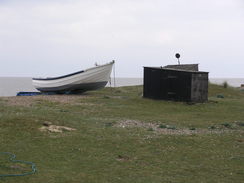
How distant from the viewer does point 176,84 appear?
2683cm

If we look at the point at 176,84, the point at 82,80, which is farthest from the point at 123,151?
the point at 82,80

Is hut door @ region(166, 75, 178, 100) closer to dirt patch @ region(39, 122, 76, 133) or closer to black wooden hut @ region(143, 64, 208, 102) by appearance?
black wooden hut @ region(143, 64, 208, 102)

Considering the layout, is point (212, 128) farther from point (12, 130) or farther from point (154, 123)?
point (12, 130)

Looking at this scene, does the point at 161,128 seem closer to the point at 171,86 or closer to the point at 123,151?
the point at 123,151

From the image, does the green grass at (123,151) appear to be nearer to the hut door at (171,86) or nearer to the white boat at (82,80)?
the hut door at (171,86)

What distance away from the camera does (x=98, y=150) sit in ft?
34.4

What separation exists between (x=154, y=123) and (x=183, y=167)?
705cm

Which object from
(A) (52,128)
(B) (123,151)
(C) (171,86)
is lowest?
(B) (123,151)

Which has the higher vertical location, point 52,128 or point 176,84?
point 176,84

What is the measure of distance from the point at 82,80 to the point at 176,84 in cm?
996

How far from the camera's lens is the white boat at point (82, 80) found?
110ft

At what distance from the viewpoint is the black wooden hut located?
26.1 meters

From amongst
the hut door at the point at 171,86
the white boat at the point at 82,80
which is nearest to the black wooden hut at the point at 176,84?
the hut door at the point at 171,86

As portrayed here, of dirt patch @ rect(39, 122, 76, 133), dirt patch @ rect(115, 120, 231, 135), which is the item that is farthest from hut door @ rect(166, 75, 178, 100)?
dirt patch @ rect(39, 122, 76, 133)
